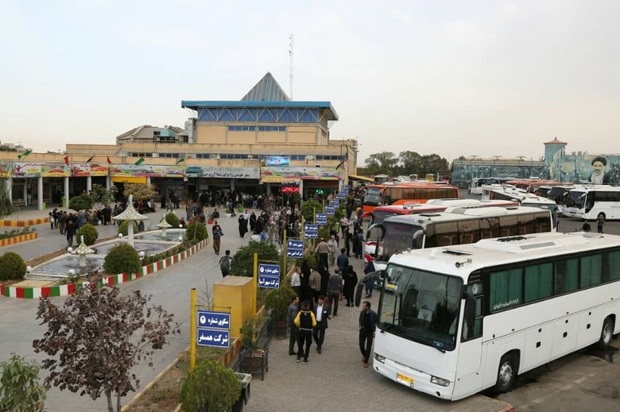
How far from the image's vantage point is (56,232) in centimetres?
2722

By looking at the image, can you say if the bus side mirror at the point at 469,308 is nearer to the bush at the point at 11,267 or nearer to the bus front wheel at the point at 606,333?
the bus front wheel at the point at 606,333

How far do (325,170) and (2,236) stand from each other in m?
25.3

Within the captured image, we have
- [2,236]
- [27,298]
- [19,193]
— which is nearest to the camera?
[27,298]

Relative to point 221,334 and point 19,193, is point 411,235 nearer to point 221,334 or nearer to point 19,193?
point 221,334

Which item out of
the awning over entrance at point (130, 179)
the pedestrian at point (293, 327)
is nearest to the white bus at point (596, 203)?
the pedestrian at point (293, 327)

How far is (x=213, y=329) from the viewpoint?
7.92 m

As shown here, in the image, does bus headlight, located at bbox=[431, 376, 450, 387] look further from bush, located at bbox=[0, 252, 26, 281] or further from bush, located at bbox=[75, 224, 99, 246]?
bush, located at bbox=[75, 224, 99, 246]

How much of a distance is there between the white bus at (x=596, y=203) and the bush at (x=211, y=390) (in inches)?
1368

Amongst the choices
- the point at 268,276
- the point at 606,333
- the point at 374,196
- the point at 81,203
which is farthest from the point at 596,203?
the point at 81,203

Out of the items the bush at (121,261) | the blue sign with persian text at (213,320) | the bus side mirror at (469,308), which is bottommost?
the bush at (121,261)

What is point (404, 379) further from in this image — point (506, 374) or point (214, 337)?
point (214, 337)

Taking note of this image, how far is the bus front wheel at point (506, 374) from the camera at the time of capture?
29.6 ft

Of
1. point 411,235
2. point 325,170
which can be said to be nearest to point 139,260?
point 411,235

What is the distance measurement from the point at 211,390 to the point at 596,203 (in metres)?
35.5
